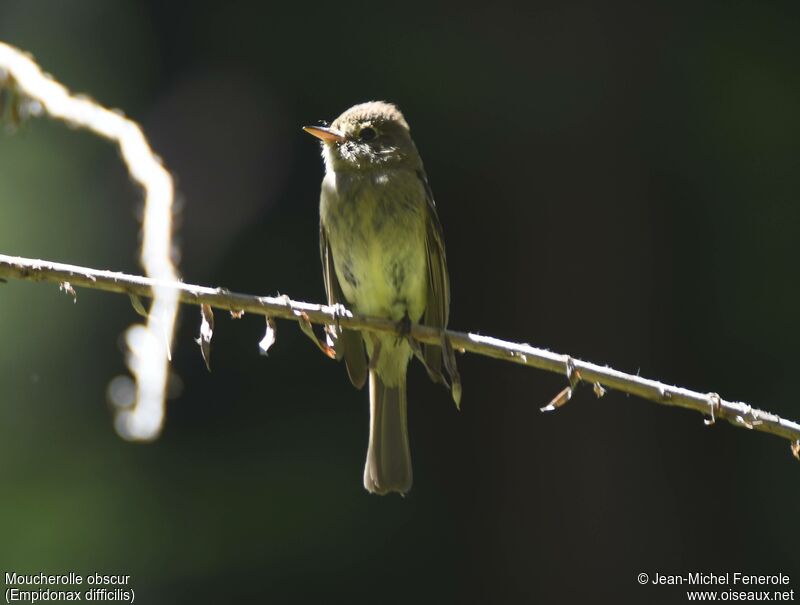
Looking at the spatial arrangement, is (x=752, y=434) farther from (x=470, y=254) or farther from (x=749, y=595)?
(x=470, y=254)

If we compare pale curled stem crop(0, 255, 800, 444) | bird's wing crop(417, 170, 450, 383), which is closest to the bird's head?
bird's wing crop(417, 170, 450, 383)

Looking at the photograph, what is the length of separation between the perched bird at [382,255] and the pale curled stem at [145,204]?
2.32 meters

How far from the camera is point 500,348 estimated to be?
7.48ft

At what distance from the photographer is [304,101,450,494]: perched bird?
3.91m

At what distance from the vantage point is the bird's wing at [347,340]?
3924mm

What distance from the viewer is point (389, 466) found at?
3.86 m

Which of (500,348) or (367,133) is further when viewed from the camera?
(367,133)

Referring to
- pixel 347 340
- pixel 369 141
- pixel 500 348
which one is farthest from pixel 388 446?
pixel 500 348

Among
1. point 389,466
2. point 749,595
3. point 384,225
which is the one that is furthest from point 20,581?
point 749,595

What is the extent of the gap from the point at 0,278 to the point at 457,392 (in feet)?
3.86

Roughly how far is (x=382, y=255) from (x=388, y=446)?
73 centimetres

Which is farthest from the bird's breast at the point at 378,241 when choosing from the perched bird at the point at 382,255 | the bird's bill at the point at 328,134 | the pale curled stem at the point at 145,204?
the pale curled stem at the point at 145,204

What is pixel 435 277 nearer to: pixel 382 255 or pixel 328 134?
pixel 382 255

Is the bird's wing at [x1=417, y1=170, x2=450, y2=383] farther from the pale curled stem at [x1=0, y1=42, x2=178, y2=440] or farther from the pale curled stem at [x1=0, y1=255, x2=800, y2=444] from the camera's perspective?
the pale curled stem at [x1=0, y1=42, x2=178, y2=440]
